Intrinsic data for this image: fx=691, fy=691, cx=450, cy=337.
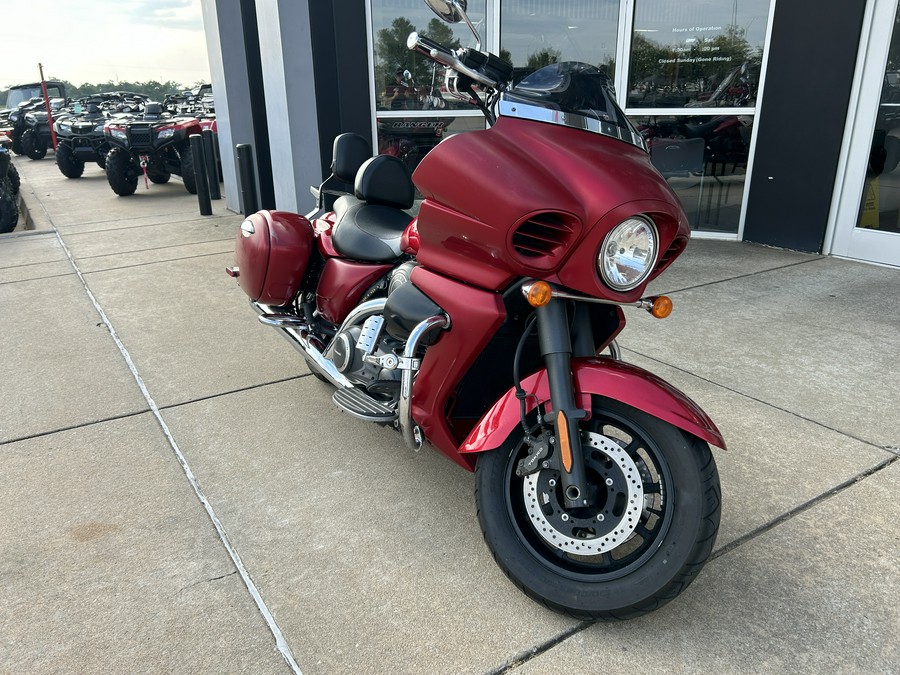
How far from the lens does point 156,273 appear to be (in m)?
6.26

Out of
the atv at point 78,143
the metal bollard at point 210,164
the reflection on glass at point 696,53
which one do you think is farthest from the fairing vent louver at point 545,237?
the atv at point 78,143

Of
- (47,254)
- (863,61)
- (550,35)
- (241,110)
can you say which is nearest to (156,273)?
(47,254)

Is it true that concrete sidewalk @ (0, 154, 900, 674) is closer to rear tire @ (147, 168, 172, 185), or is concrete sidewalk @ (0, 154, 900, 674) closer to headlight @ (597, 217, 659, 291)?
headlight @ (597, 217, 659, 291)

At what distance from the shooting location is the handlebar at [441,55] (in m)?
2.15

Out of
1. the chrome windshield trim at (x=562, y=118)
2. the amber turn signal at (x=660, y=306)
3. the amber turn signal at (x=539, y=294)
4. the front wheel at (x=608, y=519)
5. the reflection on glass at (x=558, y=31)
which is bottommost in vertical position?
the front wheel at (x=608, y=519)

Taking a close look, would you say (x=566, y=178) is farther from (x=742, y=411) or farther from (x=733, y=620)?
(x=742, y=411)

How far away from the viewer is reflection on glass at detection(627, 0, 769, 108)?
20.8 feet

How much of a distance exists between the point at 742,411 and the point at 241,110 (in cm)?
690

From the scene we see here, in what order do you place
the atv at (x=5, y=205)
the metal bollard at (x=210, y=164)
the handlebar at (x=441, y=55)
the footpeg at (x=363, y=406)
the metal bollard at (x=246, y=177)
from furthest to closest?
the metal bollard at (x=210, y=164) < the atv at (x=5, y=205) < the metal bollard at (x=246, y=177) < the footpeg at (x=363, y=406) < the handlebar at (x=441, y=55)

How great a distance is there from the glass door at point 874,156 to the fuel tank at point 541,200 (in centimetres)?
Answer: 467

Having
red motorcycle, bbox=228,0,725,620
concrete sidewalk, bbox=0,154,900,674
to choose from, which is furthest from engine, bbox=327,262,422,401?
concrete sidewalk, bbox=0,154,900,674

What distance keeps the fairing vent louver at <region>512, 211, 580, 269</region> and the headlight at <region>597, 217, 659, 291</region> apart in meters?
0.11

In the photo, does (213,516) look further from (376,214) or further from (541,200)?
(541,200)

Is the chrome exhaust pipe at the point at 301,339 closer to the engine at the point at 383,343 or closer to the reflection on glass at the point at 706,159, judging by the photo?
the engine at the point at 383,343
